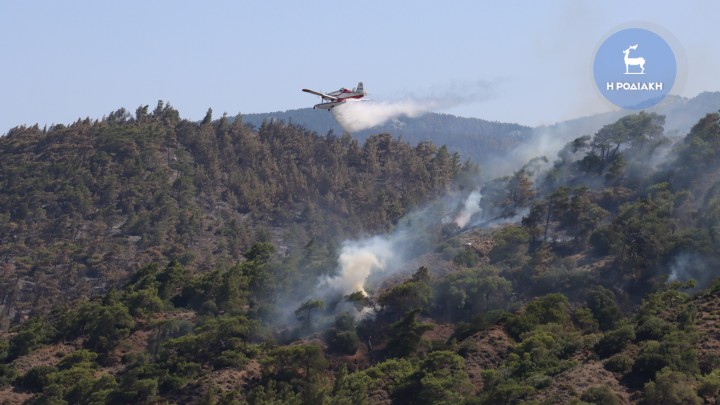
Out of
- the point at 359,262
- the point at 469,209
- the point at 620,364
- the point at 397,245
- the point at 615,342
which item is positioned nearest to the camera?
the point at 620,364

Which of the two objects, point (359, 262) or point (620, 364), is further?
point (359, 262)

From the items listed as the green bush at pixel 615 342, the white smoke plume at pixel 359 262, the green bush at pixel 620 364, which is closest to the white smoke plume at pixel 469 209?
the white smoke plume at pixel 359 262

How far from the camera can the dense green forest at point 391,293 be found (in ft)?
316

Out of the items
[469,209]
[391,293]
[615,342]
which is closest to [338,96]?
[391,293]

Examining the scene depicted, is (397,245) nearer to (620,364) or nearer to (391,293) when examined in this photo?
(391,293)

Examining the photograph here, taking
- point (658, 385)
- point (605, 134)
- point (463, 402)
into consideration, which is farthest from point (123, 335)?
point (605, 134)

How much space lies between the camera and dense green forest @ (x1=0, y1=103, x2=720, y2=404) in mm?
96438

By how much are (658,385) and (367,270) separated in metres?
67.8

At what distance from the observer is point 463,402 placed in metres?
89.1

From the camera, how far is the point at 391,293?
125188 mm

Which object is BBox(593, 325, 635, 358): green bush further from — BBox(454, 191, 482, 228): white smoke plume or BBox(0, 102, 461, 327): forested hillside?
BBox(454, 191, 482, 228): white smoke plume

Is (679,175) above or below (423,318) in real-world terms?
above

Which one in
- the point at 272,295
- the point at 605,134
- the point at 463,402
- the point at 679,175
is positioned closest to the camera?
the point at 463,402

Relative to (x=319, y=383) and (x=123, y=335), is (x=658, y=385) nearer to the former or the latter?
(x=319, y=383)
